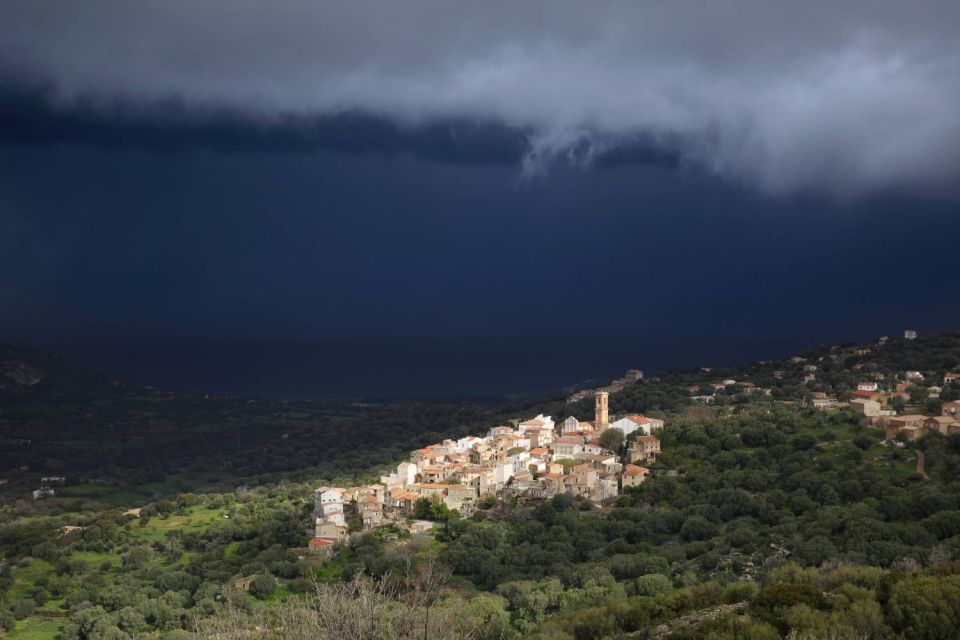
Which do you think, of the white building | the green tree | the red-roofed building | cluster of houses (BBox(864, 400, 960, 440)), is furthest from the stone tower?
the green tree

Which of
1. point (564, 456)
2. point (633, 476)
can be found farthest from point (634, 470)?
point (564, 456)

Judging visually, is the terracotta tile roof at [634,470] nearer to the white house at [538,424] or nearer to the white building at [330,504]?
the white house at [538,424]

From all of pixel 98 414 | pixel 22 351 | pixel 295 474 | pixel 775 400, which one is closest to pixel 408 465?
pixel 295 474

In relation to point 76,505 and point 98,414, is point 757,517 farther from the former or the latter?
point 98,414

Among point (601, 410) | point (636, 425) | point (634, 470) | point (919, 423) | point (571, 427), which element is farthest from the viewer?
point (571, 427)

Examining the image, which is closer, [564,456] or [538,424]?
[564,456]

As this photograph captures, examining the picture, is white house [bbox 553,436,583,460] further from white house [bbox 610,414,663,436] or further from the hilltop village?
white house [bbox 610,414,663,436]

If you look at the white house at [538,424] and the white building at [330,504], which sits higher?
the white house at [538,424]

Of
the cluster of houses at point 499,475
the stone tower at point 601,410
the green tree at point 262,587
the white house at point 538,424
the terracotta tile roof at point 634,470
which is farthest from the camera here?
the white house at point 538,424

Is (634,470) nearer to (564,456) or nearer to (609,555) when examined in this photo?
(564,456)

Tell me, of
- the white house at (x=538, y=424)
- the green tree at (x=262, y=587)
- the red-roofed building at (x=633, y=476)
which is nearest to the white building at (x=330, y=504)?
the green tree at (x=262, y=587)
